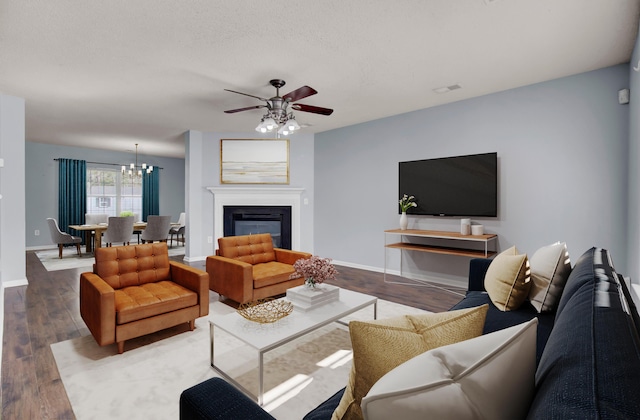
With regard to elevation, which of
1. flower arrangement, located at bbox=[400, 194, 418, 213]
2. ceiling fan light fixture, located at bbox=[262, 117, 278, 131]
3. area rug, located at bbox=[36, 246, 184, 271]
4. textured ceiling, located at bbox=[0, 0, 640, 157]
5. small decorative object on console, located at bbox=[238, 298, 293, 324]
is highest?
textured ceiling, located at bbox=[0, 0, 640, 157]

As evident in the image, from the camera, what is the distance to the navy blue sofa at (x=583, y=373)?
1.68 ft

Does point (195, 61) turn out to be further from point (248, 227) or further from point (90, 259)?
point (90, 259)

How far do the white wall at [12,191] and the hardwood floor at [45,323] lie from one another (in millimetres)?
306

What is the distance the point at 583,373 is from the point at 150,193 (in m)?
10.4

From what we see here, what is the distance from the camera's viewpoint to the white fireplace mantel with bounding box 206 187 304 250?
20.5 feet

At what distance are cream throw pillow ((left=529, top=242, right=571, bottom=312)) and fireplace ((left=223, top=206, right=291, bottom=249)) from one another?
4.74m

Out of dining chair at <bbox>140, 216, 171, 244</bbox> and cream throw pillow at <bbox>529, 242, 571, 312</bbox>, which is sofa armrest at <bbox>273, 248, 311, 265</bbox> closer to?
cream throw pillow at <bbox>529, 242, 571, 312</bbox>

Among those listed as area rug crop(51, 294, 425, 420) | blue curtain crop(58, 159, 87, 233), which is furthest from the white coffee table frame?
blue curtain crop(58, 159, 87, 233)

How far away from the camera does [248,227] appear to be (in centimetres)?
648

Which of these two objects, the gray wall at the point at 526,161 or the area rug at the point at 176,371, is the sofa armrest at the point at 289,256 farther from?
the gray wall at the point at 526,161

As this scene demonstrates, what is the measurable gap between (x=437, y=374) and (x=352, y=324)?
0.27 meters

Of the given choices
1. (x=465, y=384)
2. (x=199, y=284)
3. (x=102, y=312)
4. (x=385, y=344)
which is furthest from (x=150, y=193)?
(x=465, y=384)

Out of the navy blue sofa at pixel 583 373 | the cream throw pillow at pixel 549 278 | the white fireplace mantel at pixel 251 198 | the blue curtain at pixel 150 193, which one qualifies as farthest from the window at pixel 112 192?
the cream throw pillow at pixel 549 278

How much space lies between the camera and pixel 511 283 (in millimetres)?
2035
